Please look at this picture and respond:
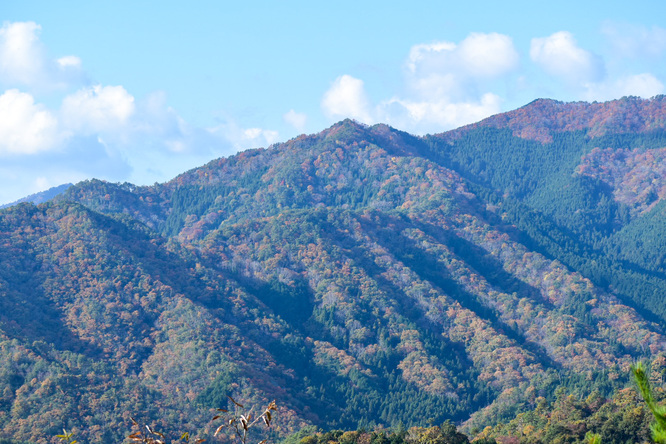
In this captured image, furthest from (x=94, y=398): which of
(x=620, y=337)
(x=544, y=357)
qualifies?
(x=620, y=337)

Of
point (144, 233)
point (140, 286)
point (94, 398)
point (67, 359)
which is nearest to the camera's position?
point (94, 398)

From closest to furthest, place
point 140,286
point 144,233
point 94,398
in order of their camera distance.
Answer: point 94,398 → point 140,286 → point 144,233

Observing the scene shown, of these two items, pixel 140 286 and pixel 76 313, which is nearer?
pixel 76 313

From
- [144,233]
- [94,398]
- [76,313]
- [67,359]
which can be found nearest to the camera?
[94,398]

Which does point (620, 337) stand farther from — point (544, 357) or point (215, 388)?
point (215, 388)

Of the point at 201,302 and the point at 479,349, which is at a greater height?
the point at 201,302

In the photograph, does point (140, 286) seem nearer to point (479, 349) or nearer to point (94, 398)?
point (94, 398)

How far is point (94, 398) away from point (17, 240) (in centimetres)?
6670

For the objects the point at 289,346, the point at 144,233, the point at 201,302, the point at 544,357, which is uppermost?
the point at 144,233

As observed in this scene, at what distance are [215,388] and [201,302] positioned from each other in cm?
3898

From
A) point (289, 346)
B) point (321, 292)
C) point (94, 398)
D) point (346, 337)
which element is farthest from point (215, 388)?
point (321, 292)

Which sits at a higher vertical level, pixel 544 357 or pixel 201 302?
pixel 201 302

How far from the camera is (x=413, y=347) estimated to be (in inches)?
6978

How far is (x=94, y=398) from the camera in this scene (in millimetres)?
122875
